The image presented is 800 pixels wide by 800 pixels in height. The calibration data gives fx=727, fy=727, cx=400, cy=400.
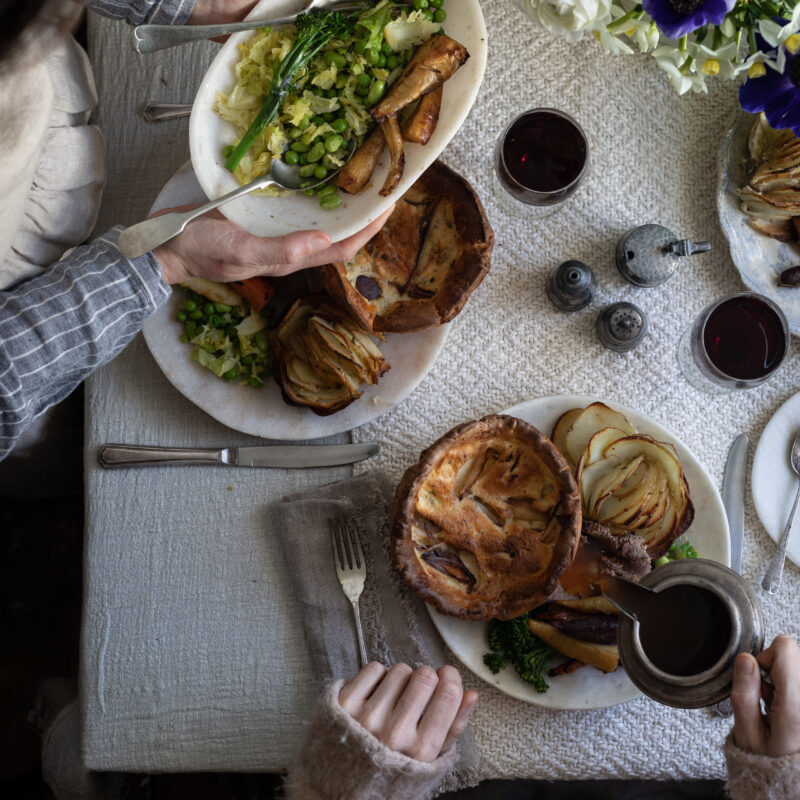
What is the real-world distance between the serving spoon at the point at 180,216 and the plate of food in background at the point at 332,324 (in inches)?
6.9

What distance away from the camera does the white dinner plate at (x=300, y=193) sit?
46.6 inches

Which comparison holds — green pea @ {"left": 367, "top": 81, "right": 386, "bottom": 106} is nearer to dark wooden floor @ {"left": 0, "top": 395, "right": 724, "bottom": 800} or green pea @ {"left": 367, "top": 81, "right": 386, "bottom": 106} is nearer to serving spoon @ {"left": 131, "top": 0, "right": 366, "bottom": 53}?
Answer: serving spoon @ {"left": 131, "top": 0, "right": 366, "bottom": 53}

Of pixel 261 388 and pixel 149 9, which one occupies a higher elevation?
pixel 149 9

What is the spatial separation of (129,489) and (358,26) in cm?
99

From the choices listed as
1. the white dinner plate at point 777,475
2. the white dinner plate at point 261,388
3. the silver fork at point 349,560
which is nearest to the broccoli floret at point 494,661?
the silver fork at point 349,560

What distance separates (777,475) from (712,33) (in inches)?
37.5

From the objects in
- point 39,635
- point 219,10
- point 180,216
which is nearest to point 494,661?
point 180,216

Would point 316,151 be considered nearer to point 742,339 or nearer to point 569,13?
point 569,13

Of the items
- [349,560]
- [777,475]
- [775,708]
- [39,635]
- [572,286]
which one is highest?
[572,286]

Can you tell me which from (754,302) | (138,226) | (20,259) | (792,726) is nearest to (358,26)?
(138,226)

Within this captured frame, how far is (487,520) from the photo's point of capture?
1.40 meters

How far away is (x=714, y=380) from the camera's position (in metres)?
1.54

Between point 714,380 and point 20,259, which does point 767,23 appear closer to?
point 714,380

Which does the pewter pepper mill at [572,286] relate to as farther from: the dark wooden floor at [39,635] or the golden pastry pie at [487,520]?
the dark wooden floor at [39,635]
